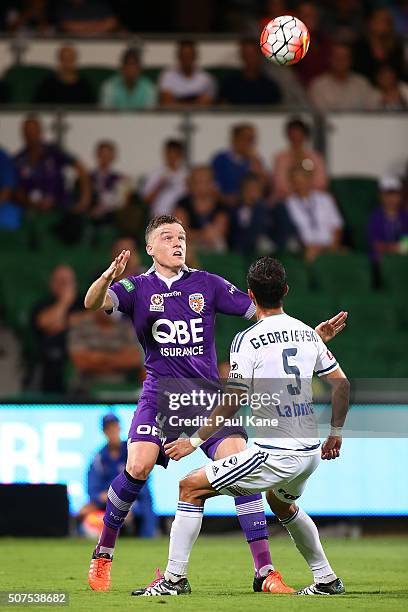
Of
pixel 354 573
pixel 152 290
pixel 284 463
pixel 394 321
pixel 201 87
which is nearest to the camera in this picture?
pixel 284 463

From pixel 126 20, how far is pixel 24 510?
33.1ft

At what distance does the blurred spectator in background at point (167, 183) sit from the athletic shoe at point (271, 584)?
8480 mm

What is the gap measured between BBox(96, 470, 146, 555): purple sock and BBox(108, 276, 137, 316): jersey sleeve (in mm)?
975

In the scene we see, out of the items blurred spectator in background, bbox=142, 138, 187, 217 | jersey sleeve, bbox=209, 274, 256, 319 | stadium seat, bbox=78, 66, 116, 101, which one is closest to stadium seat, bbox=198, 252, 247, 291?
blurred spectator in background, bbox=142, 138, 187, 217

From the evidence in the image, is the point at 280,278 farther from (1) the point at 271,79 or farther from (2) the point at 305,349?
(1) the point at 271,79

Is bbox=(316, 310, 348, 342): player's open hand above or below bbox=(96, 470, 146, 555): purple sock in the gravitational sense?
above

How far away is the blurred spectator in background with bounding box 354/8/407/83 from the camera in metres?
17.6

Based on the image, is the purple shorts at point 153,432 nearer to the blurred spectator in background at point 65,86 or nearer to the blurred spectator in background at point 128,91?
the blurred spectator in background at point 65,86

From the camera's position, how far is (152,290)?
25.1ft

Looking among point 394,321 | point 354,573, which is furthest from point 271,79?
point 354,573

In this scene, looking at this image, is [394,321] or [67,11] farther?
[67,11]

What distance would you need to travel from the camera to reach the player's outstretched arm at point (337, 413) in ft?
22.5

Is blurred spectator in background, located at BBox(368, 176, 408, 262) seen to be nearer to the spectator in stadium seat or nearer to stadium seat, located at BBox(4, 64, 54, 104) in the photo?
the spectator in stadium seat

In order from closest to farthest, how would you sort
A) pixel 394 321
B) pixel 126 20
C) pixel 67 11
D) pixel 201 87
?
pixel 394 321 < pixel 201 87 < pixel 67 11 < pixel 126 20
